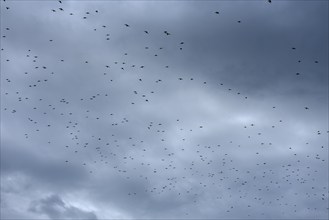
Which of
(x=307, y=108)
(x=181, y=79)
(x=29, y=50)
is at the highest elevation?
(x=29, y=50)

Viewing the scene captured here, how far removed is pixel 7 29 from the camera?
43.3 metres

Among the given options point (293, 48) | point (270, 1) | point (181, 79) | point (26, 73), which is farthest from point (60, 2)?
point (293, 48)

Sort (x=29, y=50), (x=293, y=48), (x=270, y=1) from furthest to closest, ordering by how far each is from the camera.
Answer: (x=29, y=50)
(x=293, y=48)
(x=270, y=1)

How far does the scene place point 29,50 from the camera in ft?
151

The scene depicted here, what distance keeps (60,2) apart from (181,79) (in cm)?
1642

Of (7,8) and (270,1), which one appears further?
(7,8)

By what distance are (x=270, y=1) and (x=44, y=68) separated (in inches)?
1087

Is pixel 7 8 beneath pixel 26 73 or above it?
above

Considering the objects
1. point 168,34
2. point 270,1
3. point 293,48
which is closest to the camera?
point 270,1

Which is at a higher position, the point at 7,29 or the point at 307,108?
the point at 7,29

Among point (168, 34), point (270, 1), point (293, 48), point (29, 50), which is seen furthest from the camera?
point (29, 50)

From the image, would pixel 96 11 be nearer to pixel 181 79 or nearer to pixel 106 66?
pixel 106 66

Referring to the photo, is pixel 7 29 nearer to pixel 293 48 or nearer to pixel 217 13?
pixel 217 13

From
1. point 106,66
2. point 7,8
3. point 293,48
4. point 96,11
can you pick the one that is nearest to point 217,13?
point 293,48
